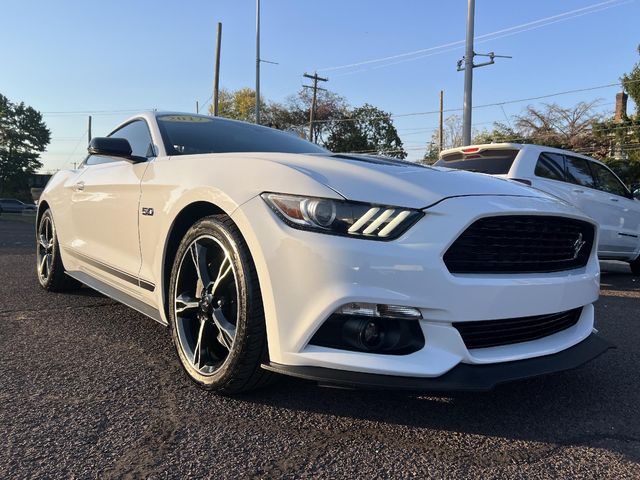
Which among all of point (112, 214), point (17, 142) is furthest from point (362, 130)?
point (112, 214)

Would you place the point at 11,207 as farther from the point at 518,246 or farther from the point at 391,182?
the point at 518,246

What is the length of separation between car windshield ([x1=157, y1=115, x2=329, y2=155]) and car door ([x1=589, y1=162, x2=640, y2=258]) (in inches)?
193

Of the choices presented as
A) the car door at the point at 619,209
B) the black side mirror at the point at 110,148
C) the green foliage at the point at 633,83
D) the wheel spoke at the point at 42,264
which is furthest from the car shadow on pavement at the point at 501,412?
the green foliage at the point at 633,83

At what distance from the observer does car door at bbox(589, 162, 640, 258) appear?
7.16 metres

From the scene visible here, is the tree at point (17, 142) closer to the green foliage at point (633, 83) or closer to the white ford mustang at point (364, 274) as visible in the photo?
the green foliage at point (633, 83)

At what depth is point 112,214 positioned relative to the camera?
3486mm

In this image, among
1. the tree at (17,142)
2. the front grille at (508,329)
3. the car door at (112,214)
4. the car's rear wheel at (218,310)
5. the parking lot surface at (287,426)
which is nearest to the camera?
the parking lot surface at (287,426)

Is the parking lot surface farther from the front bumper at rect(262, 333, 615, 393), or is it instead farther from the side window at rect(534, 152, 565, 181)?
the side window at rect(534, 152, 565, 181)

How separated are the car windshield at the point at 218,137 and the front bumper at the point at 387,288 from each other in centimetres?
140

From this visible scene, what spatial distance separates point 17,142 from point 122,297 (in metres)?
74.5

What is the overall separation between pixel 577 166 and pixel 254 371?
624cm

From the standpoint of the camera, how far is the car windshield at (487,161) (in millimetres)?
6254

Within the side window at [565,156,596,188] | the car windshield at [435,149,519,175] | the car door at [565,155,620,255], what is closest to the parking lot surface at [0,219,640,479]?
the car windshield at [435,149,519,175]

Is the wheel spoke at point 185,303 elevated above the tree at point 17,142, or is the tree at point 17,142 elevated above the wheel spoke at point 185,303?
the tree at point 17,142
